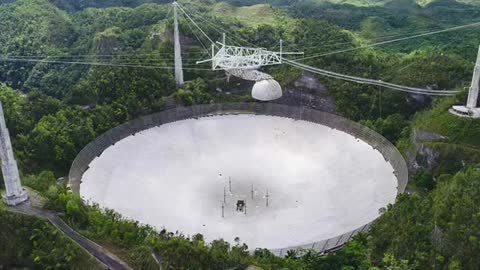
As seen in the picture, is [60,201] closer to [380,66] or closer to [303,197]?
[303,197]

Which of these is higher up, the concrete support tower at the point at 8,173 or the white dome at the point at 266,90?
the white dome at the point at 266,90

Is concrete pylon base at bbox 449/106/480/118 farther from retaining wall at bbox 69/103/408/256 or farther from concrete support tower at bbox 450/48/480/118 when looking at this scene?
retaining wall at bbox 69/103/408/256

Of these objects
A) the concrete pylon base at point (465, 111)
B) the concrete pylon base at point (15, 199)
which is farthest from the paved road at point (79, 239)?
the concrete pylon base at point (465, 111)

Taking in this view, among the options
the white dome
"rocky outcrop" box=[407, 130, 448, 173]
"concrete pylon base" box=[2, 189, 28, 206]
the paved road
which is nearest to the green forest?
"rocky outcrop" box=[407, 130, 448, 173]

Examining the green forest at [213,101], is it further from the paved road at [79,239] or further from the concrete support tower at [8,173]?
the concrete support tower at [8,173]

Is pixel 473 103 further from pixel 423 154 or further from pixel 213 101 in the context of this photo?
pixel 213 101

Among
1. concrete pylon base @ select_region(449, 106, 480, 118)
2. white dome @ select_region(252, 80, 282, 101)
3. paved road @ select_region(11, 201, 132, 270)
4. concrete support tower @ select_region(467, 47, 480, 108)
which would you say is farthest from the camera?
white dome @ select_region(252, 80, 282, 101)
